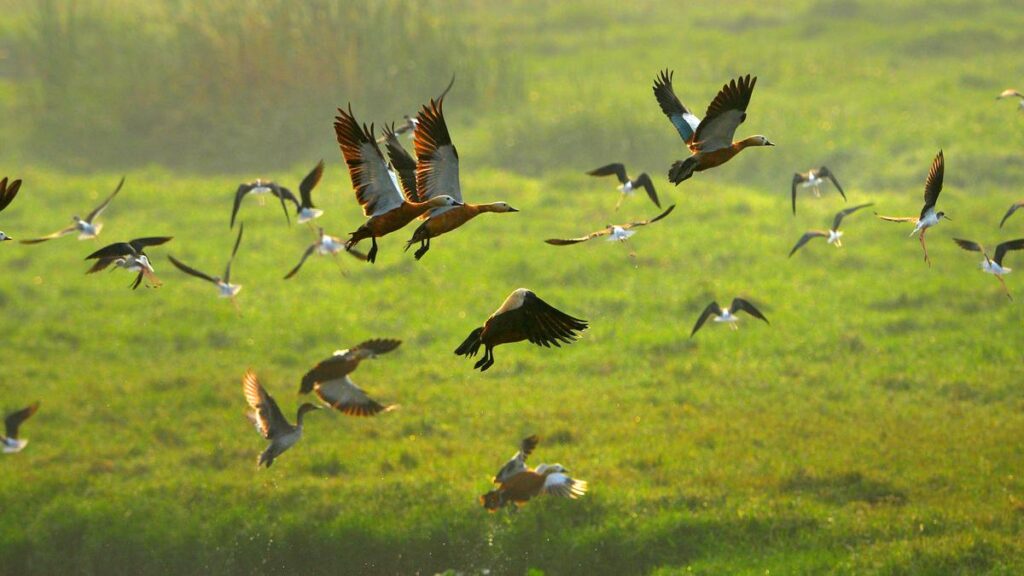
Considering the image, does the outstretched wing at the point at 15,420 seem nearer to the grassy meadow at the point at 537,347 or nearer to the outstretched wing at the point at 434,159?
the grassy meadow at the point at 537,347

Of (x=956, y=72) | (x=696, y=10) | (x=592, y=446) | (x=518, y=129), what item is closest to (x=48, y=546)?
(x=592, y=446)

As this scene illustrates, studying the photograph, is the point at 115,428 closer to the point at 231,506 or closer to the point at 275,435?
the point at 231,506

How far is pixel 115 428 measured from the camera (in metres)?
15.6

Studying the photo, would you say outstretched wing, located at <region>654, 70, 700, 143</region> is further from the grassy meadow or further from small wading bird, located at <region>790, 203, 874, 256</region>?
the grassy meadow

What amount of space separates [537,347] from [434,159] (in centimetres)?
942

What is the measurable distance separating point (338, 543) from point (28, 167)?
17.7m

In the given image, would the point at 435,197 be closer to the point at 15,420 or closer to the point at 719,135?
the point at 719,135

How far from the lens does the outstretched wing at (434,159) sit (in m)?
8.39

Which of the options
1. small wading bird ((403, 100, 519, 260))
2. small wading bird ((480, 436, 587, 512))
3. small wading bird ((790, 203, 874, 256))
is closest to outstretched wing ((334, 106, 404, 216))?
small wading bird ((403, 100, 519, 260))

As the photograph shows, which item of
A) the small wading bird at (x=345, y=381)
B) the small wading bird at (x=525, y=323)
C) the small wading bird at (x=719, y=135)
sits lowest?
the small wading bird at (x=345, y=381)

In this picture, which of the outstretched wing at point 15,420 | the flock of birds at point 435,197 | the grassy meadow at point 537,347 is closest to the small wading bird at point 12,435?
the outstretched wing at point 15,420

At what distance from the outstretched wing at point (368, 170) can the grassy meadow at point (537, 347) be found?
17.3ft

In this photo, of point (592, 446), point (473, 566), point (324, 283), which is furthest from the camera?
point (324, 283)

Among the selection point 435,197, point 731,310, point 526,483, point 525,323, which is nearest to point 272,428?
point 526,483
